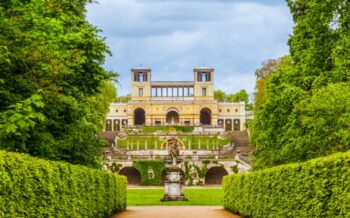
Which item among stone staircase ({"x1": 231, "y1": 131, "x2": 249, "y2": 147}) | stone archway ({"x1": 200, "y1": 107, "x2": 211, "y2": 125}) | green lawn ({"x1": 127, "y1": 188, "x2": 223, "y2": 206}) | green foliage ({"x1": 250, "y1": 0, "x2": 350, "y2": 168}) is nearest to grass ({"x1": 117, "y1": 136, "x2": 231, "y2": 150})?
stone staircase ({"x1": 231, "y1": 131, "x2": 249, "y2": 147})

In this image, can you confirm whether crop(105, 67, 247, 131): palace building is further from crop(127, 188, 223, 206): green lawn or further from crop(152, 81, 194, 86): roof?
crop(127, 188, 223, 206): green lawn

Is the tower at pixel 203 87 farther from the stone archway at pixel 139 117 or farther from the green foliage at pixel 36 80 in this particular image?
the green foliage at pixel 36 80

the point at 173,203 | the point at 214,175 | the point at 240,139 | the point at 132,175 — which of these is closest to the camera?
the point at 173,203

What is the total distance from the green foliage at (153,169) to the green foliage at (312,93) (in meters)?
34.9

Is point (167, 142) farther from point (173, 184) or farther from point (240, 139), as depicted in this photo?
point (173, 184)

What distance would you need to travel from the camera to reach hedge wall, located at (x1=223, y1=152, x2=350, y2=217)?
28.6 feet

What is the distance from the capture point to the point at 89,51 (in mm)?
17859

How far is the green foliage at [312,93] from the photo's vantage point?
18597 mm

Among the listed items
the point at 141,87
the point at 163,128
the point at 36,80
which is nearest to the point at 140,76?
the point at 141,87

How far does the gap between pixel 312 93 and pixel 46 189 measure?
1340 centimetres

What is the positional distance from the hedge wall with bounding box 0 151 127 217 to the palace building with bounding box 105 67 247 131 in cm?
8852

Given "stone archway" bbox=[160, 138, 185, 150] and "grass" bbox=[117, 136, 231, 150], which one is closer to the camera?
"grass" bbox=[117, 136, 231, 150]

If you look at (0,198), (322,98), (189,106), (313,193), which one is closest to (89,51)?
(322,98)

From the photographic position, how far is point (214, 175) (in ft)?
215
